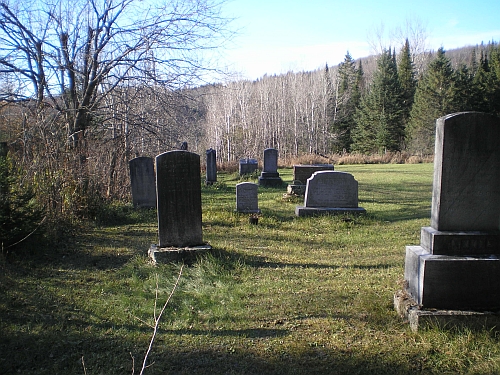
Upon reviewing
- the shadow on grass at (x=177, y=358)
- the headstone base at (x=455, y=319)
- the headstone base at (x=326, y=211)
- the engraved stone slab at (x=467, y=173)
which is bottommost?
the shadow on grass at (x=177, y=358)

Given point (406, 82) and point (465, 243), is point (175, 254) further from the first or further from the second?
point (406, 82)

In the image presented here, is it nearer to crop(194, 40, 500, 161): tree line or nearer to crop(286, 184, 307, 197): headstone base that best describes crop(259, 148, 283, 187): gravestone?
crop(286, 184, 307, 197): headstone base

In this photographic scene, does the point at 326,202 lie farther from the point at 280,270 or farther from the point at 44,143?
the point at 44,143

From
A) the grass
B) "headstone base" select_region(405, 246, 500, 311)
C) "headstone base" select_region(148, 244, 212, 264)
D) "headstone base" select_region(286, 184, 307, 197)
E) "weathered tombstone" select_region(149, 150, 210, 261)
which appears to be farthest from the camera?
"headstone base" select_region(286, 184, 307, 197)

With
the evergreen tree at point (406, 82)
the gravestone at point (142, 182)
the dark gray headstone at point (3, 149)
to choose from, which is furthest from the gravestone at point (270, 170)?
the evergreen tree at point (406, 82)

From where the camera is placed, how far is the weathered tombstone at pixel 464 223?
4.27 metres

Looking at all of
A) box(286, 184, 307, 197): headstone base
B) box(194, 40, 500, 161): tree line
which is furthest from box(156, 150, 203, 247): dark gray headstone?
box(194, 40, 500, 161): tree line

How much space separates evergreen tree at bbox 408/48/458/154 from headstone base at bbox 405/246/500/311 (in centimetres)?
4231

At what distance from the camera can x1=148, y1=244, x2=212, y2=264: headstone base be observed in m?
6.81

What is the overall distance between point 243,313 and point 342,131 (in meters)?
52.5

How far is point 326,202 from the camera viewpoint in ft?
39.3

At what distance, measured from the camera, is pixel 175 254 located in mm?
6863

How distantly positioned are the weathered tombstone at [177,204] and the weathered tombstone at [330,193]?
17.3ft

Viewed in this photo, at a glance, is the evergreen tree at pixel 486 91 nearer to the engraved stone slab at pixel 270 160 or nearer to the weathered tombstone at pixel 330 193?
the engraved stone slab at pixel 270 160
